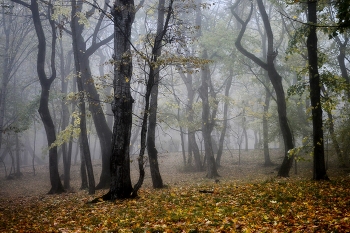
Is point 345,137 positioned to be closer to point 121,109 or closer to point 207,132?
point 207,132

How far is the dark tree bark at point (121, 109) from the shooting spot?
28.9 ft

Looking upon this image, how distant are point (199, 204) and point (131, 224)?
195 cm

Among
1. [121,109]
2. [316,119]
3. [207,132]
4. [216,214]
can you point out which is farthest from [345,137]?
[216,214]

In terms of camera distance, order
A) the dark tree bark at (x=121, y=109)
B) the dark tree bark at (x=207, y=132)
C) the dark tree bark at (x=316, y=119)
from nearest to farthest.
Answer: the dark tree bark at (x=121, y=109), the dark tree bark at (x=316, y=119), the dark tree bark at (x=207, y=132)

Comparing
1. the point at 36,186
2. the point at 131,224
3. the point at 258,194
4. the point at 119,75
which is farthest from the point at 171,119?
the point at 131,224

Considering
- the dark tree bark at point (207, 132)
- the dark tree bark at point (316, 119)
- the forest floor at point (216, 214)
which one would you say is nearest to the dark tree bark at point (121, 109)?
the forest floor at point (216, 214)

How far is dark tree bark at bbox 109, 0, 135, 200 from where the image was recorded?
8820 millimetres

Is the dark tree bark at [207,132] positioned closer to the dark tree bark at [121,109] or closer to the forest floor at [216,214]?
the forest floor at [216,214]

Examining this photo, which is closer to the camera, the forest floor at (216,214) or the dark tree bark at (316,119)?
the forest floor at (216,214)

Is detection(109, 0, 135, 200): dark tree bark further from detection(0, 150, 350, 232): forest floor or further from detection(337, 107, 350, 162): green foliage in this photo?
detection(337, 107, 350, 162): green foliage

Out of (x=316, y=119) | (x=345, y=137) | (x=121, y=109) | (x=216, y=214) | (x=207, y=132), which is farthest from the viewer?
(x=207, y=132)

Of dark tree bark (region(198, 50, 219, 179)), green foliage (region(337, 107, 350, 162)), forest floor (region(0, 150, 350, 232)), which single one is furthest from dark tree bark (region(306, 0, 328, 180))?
dark tree bark (region(198, 50, 219, 179))

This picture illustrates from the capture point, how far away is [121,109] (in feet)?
29.6

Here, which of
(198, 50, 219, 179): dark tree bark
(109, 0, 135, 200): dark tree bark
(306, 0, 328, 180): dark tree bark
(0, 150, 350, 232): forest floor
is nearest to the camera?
(0, 150, 350, 232): forest floor
